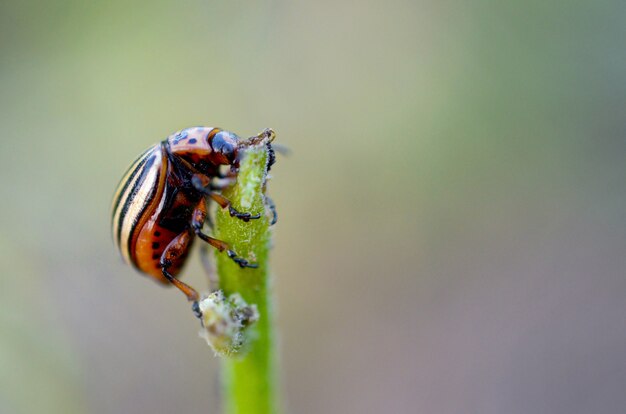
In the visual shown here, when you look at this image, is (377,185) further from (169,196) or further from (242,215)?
(242,215)

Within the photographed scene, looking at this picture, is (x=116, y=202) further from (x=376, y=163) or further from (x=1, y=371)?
(x=376, y=163)

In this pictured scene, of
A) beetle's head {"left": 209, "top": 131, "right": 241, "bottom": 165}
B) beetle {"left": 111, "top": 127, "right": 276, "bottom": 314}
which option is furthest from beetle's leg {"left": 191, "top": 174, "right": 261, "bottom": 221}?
beetle's head {"left": 209, "top": 131, "right": 241, "bottom": 165}

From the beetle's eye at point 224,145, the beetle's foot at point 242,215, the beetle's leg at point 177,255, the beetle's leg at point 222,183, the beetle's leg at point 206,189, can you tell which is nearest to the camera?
the beetle's foot at point 242,215

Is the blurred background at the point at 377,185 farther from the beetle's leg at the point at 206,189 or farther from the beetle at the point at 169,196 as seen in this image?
the beetle's leg at the point at 206,189

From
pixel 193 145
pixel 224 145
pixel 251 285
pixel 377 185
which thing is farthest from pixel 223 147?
pixel 377 185

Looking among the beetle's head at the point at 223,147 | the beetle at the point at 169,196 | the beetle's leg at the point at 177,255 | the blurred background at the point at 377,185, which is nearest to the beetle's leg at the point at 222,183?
the beetle at the point at 169,196

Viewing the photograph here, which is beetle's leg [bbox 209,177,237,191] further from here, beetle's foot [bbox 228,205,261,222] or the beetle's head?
beetle's foot [bbox 228,205,261,222]

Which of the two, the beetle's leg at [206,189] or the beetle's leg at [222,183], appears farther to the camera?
the beetle's leg at [222,183]

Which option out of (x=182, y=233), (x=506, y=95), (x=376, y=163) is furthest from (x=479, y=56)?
(x=182, y=233)

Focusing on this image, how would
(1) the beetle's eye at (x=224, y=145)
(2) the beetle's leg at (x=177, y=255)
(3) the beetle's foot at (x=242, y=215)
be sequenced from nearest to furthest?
(3) the beetle's foot at (x=242, y=215)
(1) the beetle's eye at (x=224, y=145)
(2) the beetle's leg at (x=177, y=255)

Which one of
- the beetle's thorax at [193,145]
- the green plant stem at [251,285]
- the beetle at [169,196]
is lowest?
the green plant stem at [251,285]
